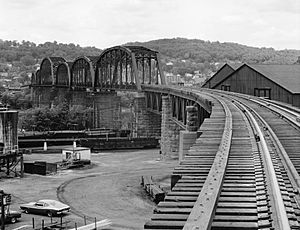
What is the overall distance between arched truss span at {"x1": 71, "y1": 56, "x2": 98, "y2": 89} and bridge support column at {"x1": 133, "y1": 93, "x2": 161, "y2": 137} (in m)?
32.5

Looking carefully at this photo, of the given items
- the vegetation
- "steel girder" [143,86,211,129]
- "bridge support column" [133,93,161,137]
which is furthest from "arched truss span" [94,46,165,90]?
the vegetation

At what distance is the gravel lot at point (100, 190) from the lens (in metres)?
33.4

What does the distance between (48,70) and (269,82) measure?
112m

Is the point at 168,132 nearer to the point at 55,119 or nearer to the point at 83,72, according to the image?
the point at 55,119

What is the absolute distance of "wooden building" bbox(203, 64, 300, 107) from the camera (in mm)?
57312

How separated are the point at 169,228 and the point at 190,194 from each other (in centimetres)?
208

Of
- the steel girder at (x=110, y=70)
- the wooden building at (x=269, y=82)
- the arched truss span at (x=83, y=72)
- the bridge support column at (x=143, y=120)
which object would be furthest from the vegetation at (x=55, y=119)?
the wooden building at (x=269, y=82)

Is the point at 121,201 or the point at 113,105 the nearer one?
the point at 121,201

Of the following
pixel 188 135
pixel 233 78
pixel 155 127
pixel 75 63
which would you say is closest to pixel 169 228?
pixel 188 135

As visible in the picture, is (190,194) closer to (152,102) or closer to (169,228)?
(169,228)

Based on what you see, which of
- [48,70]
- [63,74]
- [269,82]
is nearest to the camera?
[269,82]

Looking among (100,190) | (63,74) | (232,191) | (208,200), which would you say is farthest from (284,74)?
(63,74)

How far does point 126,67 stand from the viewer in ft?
348

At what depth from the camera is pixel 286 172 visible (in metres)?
12.9
